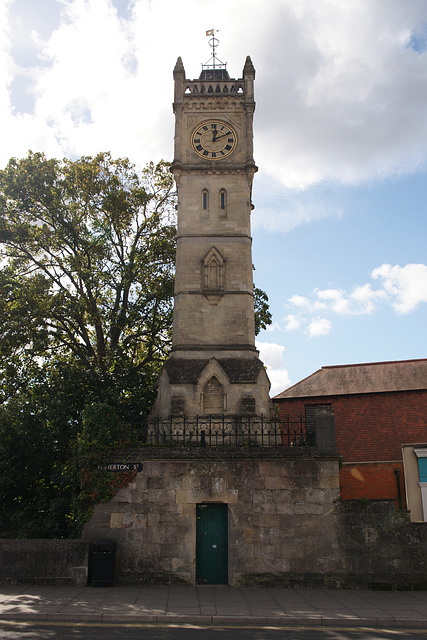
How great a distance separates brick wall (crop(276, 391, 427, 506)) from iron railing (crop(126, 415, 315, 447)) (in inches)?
370

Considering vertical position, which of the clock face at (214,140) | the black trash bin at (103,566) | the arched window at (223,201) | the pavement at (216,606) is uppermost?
the clock face at (214,140)

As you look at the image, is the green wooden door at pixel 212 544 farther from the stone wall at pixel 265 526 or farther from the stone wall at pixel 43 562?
the stone wall at pixel 43 562

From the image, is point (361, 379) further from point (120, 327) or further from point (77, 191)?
point (77, 191)

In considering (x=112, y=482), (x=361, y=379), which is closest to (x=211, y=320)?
(x=112, y=482)

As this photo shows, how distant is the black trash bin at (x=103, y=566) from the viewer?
1277cm

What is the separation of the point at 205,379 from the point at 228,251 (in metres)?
5.41

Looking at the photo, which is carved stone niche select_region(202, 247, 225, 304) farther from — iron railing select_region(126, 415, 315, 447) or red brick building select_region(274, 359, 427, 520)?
red brick building select_region(274, 359, 427, 520)

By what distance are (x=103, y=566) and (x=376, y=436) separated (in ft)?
54.8

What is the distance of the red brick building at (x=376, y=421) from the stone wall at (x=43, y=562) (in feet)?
51.6

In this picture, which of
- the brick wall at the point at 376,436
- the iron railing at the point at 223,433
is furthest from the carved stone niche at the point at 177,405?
the brick wall at the point at 376,436

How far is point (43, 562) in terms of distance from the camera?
12.8 metres

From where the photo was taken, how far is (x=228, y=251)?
2055 cm

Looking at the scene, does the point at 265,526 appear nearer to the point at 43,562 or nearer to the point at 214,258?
the point at 43,562

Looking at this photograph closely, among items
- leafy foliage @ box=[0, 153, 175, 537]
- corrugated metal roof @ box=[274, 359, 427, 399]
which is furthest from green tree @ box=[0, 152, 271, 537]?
corrugated metal roof @ box=[274, 359, 427, 399]
